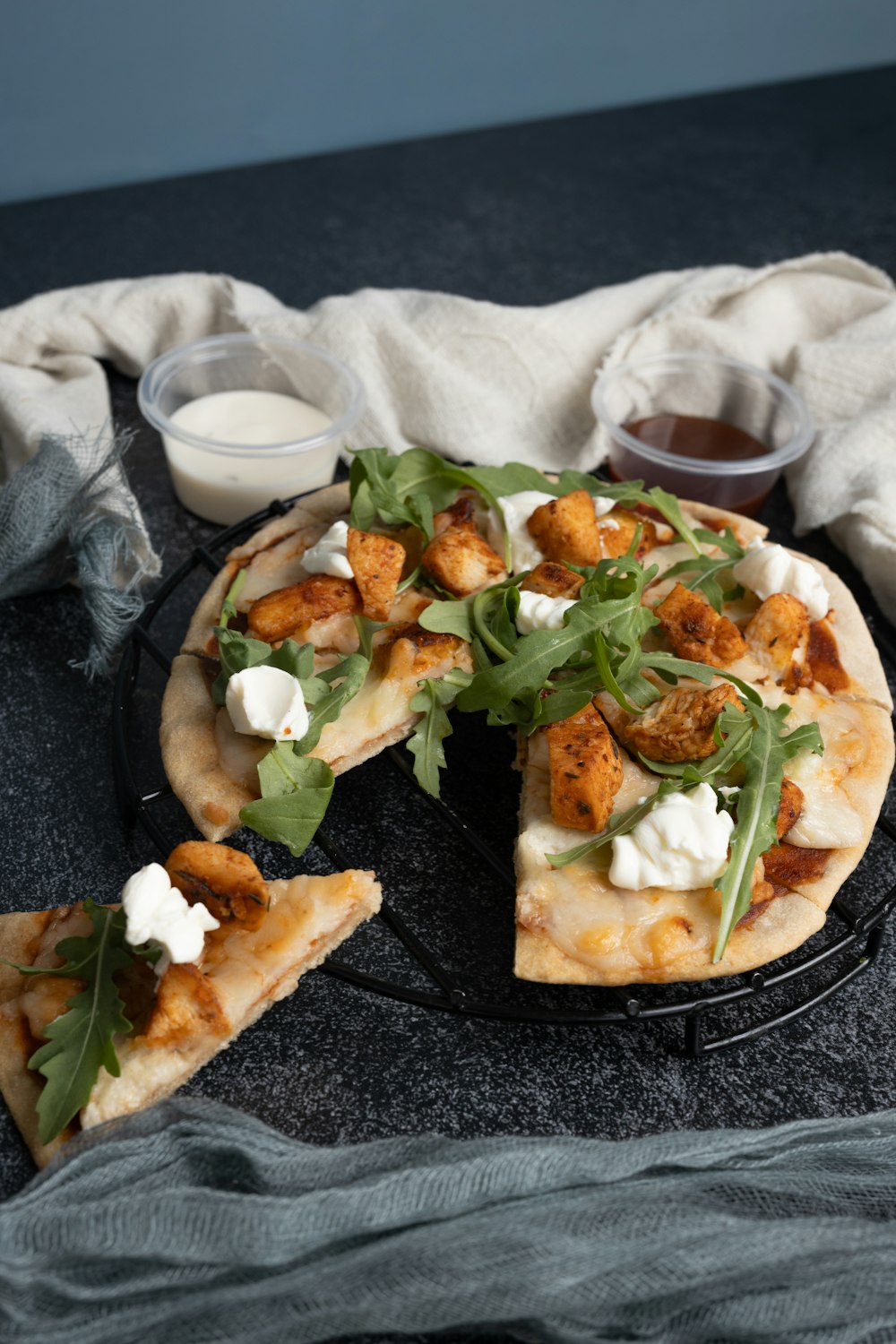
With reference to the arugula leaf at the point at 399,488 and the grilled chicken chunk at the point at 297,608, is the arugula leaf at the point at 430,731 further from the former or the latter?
the arugula leaf at the point at 399,488

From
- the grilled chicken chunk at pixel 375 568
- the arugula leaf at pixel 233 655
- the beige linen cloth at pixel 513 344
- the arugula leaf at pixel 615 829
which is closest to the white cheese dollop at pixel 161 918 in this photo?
the arugula leaf at pixel 233 655

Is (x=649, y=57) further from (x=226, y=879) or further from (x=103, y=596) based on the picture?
(x=226, y=879)

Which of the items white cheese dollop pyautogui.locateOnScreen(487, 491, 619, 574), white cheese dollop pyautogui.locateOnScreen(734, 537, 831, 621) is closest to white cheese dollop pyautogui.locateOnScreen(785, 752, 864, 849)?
white cheese dollop pyautogui.locateOnScreen(734, 537, 831, 621)

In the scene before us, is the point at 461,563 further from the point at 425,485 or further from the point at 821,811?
the point at 821,811

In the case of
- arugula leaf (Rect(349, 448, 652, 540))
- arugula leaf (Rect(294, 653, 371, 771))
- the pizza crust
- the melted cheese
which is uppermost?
arugula leaf (Rect(349, 448, 652, 540))

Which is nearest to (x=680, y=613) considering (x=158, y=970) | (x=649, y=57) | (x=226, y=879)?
(x=226, y=879)

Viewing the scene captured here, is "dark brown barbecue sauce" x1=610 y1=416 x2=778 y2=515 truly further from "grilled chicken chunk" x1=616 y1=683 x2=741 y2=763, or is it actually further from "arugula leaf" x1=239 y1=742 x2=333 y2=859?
"arugula leaf" x1=239 y1=742 x2=333 y2=859
